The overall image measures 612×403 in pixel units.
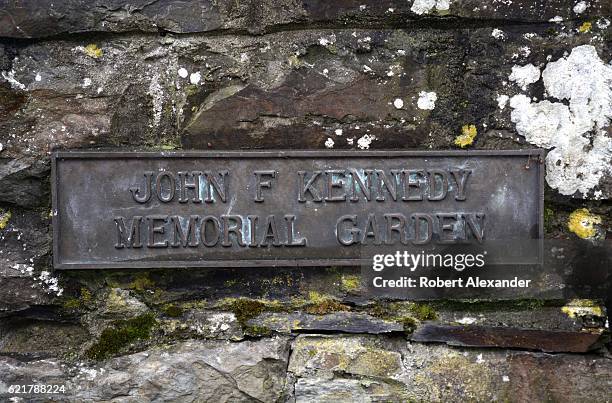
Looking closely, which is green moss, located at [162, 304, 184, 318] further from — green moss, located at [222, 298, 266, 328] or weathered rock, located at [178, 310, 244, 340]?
green moss, located at [222, 298, 266, 328]

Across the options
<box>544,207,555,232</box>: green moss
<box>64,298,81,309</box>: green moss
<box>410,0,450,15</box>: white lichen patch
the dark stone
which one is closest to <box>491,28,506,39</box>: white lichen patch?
<box>410,0,450,15</box>: white lichen patch

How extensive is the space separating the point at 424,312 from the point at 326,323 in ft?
1.03

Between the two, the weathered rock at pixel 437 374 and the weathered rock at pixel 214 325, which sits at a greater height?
the weathered rock at pixel 214 325

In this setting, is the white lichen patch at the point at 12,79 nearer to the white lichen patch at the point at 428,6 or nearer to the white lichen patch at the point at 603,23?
the white lichen patch at the point at 428,6

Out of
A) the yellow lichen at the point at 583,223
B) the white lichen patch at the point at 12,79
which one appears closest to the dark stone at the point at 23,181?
the white lichen patch at the point at 12,79

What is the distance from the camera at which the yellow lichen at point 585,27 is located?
1.97 metres

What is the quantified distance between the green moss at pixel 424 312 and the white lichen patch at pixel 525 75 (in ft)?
2.46

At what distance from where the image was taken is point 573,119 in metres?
1.99

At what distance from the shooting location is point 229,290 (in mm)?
2057

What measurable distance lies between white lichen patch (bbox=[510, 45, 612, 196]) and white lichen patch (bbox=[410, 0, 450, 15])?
1.18ft

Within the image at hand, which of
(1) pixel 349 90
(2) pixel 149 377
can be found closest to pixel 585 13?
(1) pixel 349 90

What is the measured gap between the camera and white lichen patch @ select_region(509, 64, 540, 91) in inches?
78.3

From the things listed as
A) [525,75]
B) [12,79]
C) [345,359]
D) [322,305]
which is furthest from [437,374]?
[12,79]

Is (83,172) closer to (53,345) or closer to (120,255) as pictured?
(120,255)
